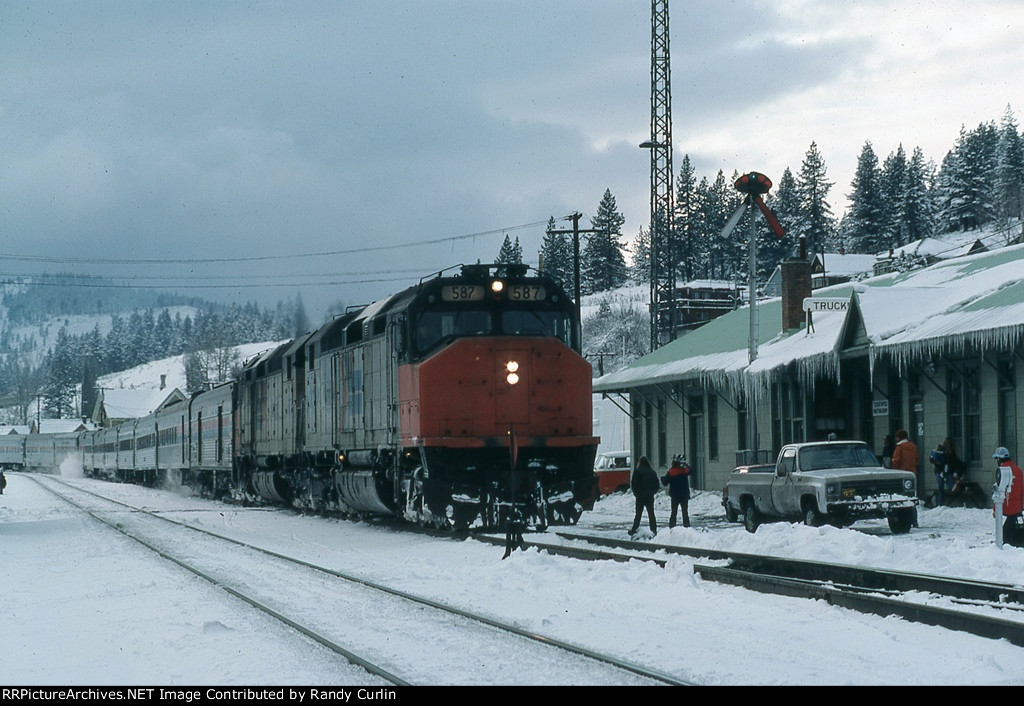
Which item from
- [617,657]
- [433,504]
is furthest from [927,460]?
[617,657]

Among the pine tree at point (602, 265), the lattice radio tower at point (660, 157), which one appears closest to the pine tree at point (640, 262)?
the pine tree at point (602, 265)

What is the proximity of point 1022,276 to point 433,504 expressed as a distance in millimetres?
13351

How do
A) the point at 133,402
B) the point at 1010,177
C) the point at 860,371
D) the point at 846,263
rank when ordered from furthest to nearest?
the point at 133,402 → the point at 1010,177 → the point at 846,263 → the point at 860,371

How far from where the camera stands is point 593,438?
21406mm

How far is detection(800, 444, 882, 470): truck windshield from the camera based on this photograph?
22.4 m

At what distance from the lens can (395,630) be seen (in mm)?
11305

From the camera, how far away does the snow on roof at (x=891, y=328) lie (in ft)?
76.3

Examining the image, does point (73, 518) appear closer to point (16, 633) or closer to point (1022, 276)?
point (16, 633)

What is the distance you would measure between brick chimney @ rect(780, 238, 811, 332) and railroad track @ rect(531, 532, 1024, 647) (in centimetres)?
1846

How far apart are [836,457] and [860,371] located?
7.88m

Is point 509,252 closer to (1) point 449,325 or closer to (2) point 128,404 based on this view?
(2) point 128,404

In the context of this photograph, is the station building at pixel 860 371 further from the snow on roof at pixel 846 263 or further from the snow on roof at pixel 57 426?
the snow on roof at pixel 57 426

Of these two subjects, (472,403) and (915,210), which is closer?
(472,403)

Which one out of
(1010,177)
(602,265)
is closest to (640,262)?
(602,265)
